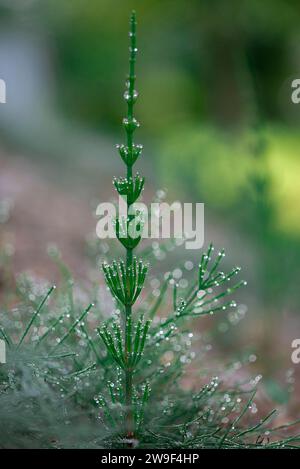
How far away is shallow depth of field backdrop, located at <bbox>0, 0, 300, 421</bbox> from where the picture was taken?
2.78 meters

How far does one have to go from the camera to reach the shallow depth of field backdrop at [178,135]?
9.11ft

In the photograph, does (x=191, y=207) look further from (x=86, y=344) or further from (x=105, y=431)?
(x=105, y=431)

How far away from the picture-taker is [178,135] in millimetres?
8031

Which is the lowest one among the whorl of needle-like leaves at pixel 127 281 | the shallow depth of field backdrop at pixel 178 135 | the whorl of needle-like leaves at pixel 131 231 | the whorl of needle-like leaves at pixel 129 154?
the whorl of needle-like leaves at pixel 127 281

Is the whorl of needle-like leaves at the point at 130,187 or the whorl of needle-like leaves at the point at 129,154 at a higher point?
the whorl of needle-like leaves at the point at 129,154
